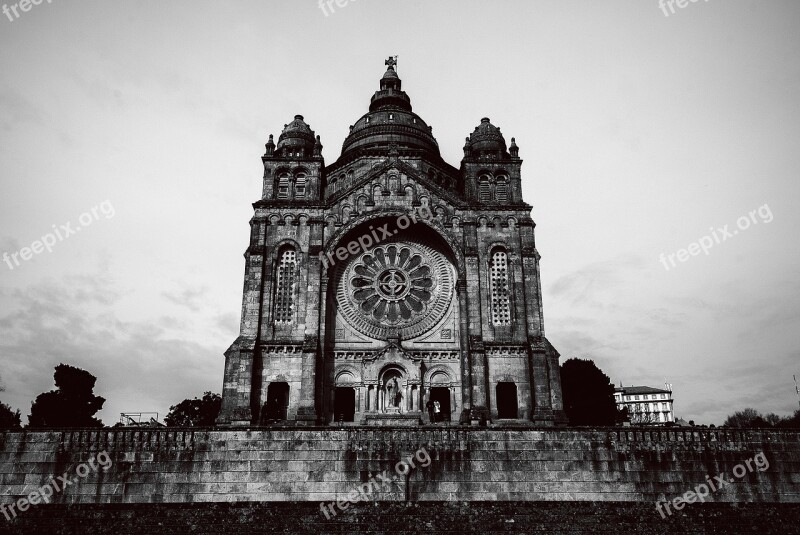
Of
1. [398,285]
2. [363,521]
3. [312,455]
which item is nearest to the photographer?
[363,521]

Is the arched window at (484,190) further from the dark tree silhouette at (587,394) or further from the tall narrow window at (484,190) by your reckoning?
the dark tree silhouette at (587,394)

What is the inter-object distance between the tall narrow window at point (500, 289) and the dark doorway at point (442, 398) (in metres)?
4.57

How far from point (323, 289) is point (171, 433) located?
1267 centimetres

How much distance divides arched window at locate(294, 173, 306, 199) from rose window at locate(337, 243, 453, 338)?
5225 millimetres

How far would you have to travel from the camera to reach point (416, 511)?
70.6 ft

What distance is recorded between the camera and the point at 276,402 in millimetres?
32781

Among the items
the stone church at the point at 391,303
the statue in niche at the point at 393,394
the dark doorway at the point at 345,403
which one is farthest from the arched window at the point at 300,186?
the statue in niche at the point at 393,394

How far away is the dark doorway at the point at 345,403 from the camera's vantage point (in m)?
32.8

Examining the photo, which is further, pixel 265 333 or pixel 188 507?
pixel 265 333

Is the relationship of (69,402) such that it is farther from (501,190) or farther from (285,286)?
(501,190)

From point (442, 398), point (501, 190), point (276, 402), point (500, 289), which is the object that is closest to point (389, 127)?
point (501, 190)

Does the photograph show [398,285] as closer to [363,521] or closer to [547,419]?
[547,419]

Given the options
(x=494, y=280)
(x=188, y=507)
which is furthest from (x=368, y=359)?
(x=188, y=507)

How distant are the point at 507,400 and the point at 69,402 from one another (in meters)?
32.9
